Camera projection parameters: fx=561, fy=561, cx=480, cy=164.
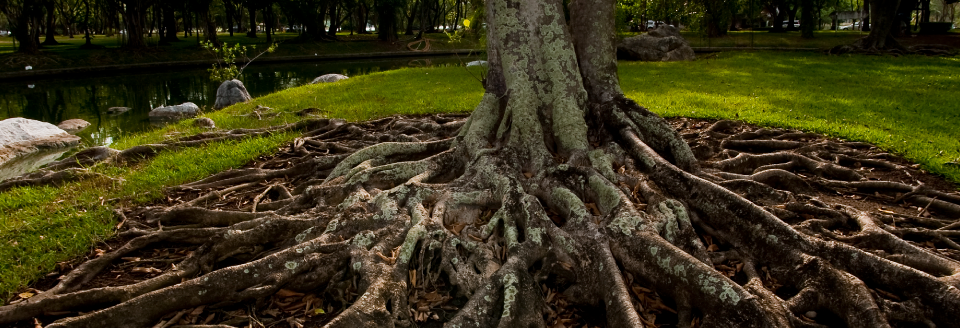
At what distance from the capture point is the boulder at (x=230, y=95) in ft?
57.8

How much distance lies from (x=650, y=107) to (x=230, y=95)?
42.7 ft

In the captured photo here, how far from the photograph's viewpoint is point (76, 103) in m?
22.0

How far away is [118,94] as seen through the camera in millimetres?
Answer: 24391

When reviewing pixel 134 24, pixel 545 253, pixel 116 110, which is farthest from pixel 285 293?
pixel 134 24

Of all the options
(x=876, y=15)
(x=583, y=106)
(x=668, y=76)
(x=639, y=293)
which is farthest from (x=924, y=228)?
(x=876, y=15)

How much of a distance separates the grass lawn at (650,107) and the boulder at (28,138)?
2659mm

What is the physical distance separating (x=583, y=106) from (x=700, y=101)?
6.93m

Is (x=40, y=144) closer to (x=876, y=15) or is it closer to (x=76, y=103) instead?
(x=76, y=103)

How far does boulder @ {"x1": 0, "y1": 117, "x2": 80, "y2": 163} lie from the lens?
40.7 ft

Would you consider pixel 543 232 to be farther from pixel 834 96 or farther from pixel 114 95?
pixel 114 95

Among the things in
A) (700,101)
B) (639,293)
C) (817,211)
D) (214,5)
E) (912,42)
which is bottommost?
(639,293)

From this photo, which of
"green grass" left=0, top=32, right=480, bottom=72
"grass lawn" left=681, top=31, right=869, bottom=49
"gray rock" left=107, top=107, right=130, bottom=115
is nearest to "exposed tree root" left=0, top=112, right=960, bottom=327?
"gray rock" left=107, top=107, right=130, bottom=115

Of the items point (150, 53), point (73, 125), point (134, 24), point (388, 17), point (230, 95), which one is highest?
point (388, 17)

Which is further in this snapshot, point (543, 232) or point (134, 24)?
point (134, 24)
